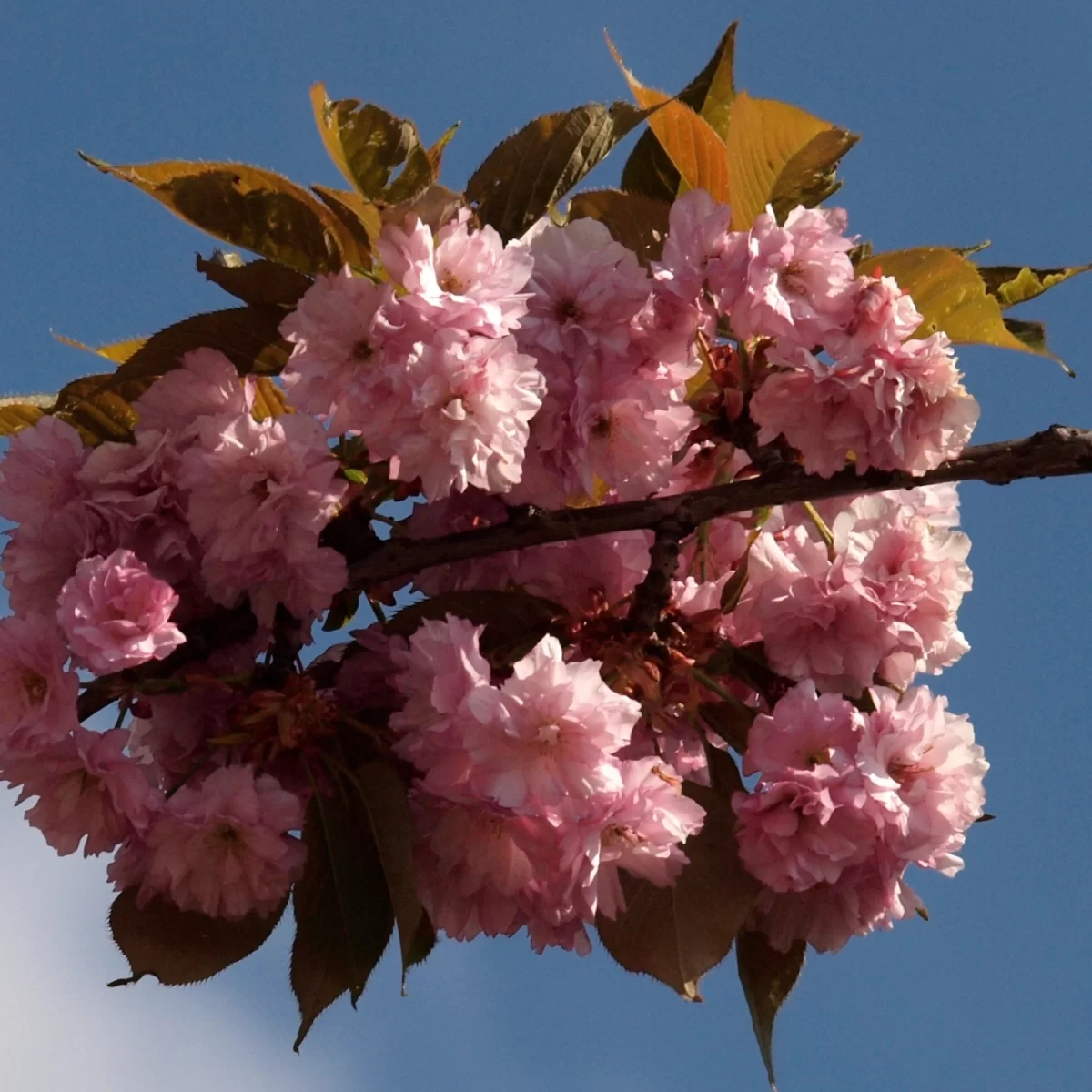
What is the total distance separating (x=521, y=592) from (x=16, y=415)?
2.11ft

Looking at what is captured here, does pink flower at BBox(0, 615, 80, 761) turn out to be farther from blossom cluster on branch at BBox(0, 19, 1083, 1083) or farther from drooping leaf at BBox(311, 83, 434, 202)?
drooping leaf at BBox(311, 83, 434, 202)

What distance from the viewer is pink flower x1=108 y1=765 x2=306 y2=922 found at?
146 centimetres

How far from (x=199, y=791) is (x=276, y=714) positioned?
0.11 metres

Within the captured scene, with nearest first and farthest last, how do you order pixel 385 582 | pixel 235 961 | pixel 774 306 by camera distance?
pixel 774 306 < pixel 235 961 < pixel 385 582

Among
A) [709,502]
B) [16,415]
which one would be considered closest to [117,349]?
[16,415]

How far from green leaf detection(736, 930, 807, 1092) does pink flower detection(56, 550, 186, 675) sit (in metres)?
0.70

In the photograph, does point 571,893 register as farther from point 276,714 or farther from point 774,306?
point 774,306

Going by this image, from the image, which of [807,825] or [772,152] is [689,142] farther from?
[807,825]

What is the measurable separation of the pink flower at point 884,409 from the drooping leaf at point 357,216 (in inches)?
16.7

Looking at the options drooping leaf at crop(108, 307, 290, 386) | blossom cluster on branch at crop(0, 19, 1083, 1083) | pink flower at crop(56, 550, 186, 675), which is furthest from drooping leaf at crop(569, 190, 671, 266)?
pink flower at crop(56, 550, 186, 675)

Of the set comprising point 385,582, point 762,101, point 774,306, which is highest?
point 762,101

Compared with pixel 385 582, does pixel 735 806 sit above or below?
below

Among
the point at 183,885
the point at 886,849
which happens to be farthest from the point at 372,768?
the point at 886,849

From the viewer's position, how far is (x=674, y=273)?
1.46 m
